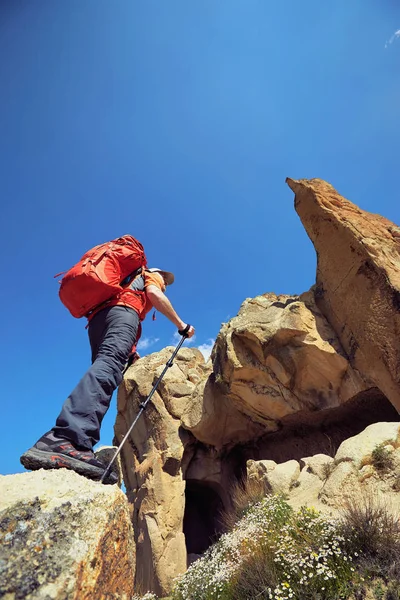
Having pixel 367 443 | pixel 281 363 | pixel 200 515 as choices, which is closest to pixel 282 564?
pixel 367 443

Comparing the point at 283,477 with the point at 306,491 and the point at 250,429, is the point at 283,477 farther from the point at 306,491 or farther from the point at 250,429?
the point at 250,429

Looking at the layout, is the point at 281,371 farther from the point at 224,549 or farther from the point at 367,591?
the point at 367,591

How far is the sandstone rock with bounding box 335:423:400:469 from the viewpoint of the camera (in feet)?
17.5

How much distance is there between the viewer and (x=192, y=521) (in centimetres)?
1241

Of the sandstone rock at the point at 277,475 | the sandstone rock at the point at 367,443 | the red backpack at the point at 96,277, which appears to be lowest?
the sandstone rock at the point at 367,443

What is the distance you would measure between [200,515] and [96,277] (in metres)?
12.8

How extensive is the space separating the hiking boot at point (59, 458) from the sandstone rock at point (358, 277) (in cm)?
590

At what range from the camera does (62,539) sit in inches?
60.7

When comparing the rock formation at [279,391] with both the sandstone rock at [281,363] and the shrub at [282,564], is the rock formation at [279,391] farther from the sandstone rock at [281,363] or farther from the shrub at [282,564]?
the shrub at [282,564]

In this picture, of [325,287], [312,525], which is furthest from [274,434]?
[312,525]

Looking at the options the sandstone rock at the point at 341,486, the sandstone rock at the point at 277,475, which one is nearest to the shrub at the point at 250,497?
the sandstone rock at the point at 277,475

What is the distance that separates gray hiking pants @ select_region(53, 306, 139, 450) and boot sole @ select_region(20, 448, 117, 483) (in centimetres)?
15

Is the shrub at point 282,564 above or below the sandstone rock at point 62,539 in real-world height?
below

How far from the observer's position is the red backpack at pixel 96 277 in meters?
3.06
